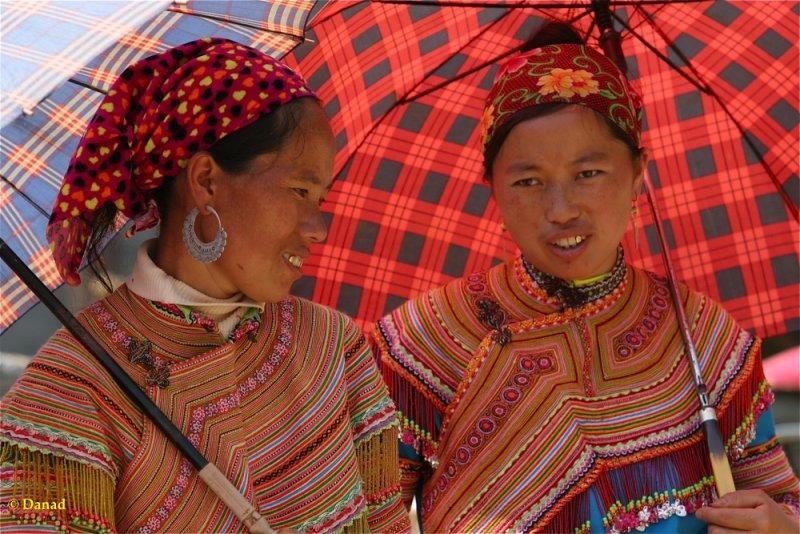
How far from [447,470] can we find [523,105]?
3.31 feet

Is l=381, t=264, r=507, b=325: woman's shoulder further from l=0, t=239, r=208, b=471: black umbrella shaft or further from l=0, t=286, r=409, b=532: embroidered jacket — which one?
l=0, t=239, r=208, b=471: black umbrella shaft

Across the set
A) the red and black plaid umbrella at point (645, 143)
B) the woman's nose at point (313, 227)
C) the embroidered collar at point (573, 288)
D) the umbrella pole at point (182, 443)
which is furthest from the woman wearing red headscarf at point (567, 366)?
the umbrella pole at point (182, 443)

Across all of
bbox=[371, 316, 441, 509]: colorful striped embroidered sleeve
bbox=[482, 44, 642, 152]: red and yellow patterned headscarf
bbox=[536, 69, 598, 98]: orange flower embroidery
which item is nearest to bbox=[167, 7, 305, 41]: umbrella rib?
bbox=[482, 44, 642, 152]: red and yellow patterned headscarf

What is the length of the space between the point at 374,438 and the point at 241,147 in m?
0.79

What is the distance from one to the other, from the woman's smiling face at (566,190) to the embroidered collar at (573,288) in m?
0.11

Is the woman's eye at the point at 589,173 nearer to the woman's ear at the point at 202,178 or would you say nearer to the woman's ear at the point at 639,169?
the woman's ear at the point at 639,169

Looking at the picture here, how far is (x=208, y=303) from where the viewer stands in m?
2.58

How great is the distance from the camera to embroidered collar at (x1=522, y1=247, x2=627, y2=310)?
316cm

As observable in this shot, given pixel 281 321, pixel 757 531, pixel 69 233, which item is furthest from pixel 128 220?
pixel 757 531

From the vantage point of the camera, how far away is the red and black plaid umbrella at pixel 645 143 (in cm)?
365

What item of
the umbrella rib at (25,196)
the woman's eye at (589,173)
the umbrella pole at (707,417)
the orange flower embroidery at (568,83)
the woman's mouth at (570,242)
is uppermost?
the umbrella rib at (25,196)

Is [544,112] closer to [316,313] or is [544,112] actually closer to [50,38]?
[316,313]

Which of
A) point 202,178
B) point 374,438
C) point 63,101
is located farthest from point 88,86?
point 374,438

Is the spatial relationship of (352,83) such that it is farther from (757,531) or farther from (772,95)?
(757,531)
